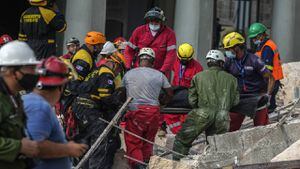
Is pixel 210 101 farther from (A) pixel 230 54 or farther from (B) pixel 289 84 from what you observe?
(B) pixel 289 84

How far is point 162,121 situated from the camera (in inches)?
465

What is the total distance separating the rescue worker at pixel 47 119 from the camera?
213 inches

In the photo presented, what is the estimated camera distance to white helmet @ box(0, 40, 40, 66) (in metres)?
5.34

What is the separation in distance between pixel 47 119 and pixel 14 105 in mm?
293

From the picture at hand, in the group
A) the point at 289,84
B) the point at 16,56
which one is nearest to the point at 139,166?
Answer: the point at 16,56

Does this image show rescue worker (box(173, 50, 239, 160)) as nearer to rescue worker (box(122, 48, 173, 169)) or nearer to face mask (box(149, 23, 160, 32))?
rescue worker (box(122, 48, 173, 169))

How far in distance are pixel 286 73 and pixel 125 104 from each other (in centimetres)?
870

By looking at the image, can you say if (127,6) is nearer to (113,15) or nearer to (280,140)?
(113,15)

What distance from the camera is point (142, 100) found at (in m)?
10.2

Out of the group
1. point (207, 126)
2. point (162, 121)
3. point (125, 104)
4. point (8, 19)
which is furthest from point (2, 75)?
point (8, 19)

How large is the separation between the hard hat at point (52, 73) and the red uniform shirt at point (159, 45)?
6252mm

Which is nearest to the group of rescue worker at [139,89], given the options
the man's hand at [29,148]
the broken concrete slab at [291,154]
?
the broken concrete slab at [291,154]

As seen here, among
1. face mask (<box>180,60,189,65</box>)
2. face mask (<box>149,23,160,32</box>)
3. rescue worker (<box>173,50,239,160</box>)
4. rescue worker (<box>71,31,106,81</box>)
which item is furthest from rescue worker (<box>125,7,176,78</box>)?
rescue worker (<box>173,50,239,160</box>)

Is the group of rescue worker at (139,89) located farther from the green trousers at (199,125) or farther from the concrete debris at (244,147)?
the concrete debris at (244,147)
